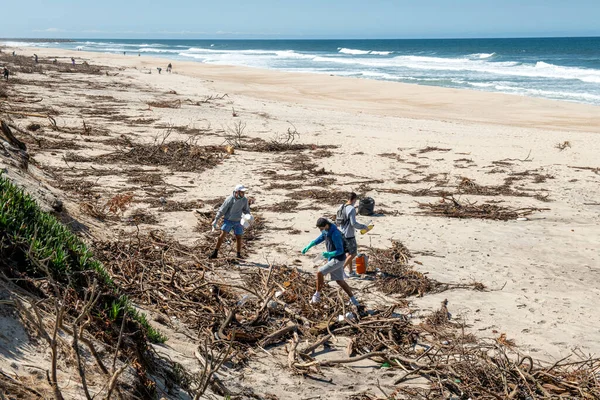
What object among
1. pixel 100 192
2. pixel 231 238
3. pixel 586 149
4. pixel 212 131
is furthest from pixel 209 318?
pixel 586 149

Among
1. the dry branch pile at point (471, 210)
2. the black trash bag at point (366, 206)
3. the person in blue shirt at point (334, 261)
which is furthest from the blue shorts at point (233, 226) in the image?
the dry branch pile at point (471, 210)

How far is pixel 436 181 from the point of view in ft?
53.7

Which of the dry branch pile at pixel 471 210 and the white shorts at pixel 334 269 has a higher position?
the white shorts at pixel 334 269

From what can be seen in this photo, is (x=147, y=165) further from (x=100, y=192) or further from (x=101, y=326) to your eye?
(x=101, y=326)

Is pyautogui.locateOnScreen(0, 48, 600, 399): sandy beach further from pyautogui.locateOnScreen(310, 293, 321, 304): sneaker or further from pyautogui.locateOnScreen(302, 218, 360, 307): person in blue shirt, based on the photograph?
pyautogui.locateOnScreen(310, 293, 321, 304): sneaker

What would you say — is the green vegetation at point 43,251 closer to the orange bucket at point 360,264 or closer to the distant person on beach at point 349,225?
the distant person on beach at point 349,225

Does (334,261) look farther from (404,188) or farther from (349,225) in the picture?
(404,188)

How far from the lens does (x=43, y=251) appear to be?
227 inches

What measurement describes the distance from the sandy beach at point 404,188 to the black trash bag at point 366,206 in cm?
16

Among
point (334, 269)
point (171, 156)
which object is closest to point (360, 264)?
point (334, 269)

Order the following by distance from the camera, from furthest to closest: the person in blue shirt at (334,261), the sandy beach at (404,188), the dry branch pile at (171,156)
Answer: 1. the dry branch pile at (171,156)
2. the sandy beach at (404,188)
3. the person in blue shirt at (334,261)

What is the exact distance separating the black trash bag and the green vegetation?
741 centimetres

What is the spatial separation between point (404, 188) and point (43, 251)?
11.3m

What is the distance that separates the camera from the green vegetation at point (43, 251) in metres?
5.52
